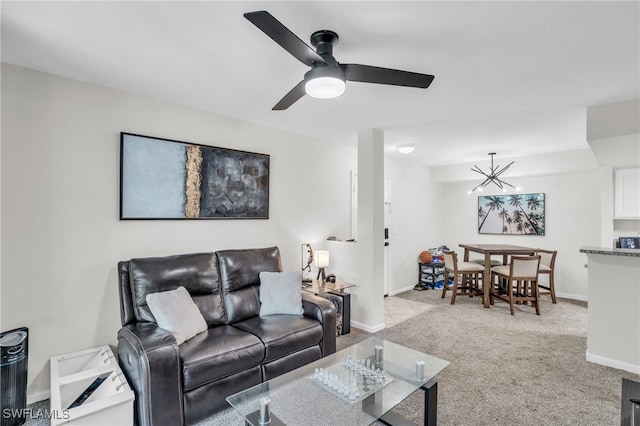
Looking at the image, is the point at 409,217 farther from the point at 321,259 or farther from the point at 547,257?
the point at 321,259

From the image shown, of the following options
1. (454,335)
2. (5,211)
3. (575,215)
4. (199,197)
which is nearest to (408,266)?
(454,335)

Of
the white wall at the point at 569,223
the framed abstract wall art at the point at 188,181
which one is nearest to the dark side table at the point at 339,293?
the framed abstract wall art at the point at 188,181

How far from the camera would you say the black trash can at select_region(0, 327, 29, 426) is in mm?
1971

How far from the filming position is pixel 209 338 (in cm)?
234

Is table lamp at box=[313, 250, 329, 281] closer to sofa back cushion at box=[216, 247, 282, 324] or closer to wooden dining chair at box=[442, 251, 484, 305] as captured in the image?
sofa back cushion at box=[216, 247, 282, 324]

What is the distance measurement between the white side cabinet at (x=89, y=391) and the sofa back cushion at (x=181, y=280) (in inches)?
16.4

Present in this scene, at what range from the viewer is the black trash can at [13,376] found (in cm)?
197

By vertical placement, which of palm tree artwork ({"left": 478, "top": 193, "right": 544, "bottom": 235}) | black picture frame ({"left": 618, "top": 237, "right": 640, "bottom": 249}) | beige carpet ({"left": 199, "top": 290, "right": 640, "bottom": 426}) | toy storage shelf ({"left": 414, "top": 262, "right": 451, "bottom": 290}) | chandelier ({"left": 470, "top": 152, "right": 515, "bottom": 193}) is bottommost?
beige carpet ({"left": 199, "top": 290, "right": 640, "bottom": 426})

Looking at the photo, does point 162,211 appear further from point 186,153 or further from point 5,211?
point 5,211

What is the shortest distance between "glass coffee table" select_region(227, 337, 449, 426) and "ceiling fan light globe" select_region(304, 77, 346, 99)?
169 cm

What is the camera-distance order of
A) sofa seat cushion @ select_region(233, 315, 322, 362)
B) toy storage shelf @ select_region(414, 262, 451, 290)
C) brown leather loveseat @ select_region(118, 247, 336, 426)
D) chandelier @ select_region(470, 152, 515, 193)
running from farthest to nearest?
toy storage shelf @ select_region(414, 262, 451, 290), chandelier @ select_region(470, 152, 515, 193), sofa seat cushion @ select_region(233, 315, 322, 362), brown leather loveseat @ select_region(118, 247, 336, 426)

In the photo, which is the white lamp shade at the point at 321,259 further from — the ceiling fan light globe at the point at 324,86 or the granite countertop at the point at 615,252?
the granite countertop at the point at 615,252

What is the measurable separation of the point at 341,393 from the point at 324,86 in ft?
5.70

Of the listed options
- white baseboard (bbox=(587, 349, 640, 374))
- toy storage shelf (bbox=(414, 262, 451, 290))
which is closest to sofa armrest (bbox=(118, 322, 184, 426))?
white baseboard (bbox=(587, 349, 640, 374))
